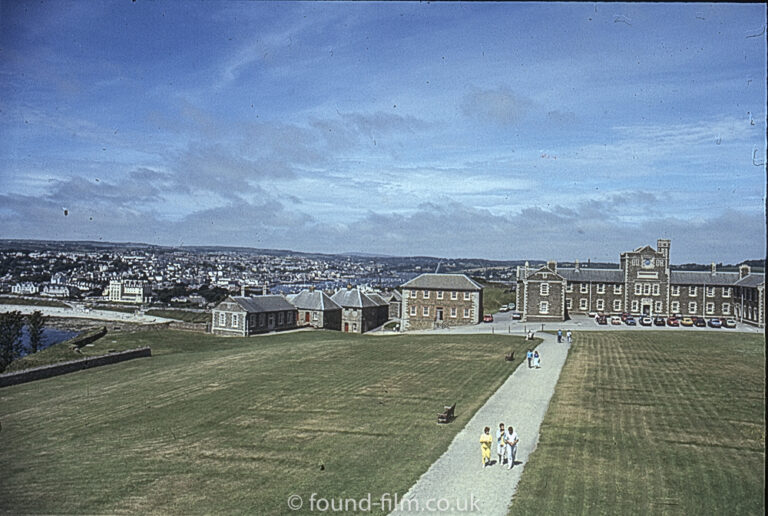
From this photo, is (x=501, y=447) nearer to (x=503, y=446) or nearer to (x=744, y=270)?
(x=503, y=446)

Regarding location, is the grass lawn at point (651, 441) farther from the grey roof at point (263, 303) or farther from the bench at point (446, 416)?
the grey roof at point (263, 303)

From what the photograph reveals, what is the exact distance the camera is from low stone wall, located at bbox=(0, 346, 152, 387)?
3303 cm

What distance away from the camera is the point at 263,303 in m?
64.9

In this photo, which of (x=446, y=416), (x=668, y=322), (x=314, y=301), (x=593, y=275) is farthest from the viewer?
(x=314, y=301)

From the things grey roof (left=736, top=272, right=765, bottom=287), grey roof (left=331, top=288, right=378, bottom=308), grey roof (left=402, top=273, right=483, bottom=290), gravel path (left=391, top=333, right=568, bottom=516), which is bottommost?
gravel path (left=391, top=333, right=568, bottom=516)

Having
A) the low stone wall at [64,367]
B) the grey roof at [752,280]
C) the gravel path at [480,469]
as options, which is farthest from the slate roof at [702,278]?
the low stone wall at [64,367]

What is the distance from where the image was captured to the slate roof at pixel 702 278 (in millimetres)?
64562

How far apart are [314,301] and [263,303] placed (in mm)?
6975

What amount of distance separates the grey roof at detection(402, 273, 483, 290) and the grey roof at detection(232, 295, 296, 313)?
13203 mm

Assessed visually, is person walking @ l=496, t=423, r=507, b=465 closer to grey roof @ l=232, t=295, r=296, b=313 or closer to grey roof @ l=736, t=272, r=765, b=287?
grey roof @ l=232, t=295, r=296, b=313

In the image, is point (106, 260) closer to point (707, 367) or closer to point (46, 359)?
point (46, 359)

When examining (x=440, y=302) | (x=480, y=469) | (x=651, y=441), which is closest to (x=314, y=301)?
(x=440, y=302)

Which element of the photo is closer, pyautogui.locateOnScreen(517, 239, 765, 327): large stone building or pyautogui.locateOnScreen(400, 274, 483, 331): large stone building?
pyautogui.locateOnScreen(517, 239, 765, 327): large stone building

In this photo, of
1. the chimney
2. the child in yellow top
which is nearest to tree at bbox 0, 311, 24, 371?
the child in yellow top
